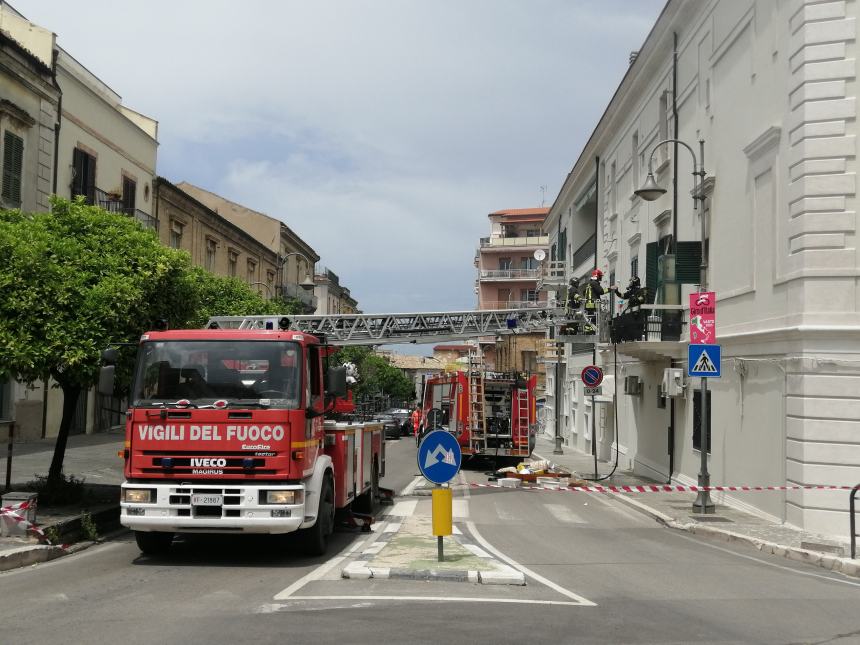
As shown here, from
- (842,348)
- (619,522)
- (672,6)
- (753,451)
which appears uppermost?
(672,6)

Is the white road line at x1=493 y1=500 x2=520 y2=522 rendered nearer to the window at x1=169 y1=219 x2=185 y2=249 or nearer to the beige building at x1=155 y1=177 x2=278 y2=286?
the beige building at x1=155 y1=177 x2=278 y2=286

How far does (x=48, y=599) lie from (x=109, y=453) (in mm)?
17188

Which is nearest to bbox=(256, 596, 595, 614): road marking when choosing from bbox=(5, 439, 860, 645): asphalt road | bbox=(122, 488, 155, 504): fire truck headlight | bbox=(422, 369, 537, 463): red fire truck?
bbox=(5, 439, 860, 645): asphalt road

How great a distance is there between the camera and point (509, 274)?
7544 cm

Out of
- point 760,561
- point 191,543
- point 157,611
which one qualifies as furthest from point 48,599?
point 760,561

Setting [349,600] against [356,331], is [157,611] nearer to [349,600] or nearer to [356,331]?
[349,600]

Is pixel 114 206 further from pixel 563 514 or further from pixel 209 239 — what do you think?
pixel 563 514

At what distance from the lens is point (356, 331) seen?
76.1ft

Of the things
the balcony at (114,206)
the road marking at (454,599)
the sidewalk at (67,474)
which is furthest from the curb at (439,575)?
the balcony at (114,206)

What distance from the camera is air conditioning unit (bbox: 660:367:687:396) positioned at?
2021 cm

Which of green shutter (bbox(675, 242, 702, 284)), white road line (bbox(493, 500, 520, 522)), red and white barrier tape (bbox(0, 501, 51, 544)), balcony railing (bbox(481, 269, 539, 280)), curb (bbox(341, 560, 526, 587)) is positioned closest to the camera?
curb (bbox(341, 560, 526, 587))

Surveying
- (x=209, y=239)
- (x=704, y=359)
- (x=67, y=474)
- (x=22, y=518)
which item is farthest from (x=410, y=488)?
(x=209, y=239)

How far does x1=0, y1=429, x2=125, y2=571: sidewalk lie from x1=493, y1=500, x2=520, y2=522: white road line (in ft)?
21.4

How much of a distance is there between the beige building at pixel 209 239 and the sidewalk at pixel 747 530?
19.7 meters
